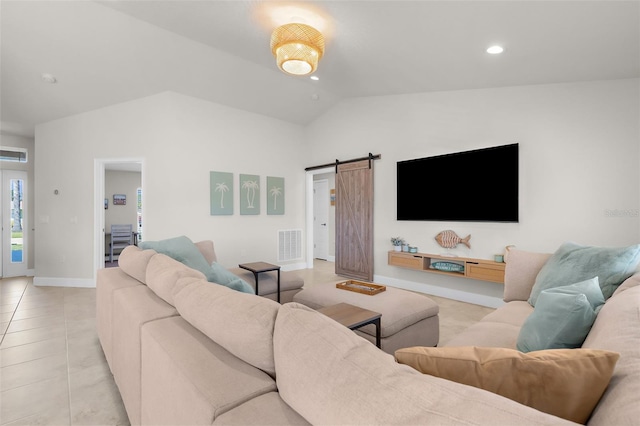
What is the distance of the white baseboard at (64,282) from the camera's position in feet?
16.2

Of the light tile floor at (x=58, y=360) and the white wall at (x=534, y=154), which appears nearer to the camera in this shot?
the light tile floor at (x=58, y=360)

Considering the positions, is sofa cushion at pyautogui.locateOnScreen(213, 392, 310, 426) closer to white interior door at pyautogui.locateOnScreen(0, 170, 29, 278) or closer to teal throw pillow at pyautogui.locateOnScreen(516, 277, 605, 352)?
teal throw pillow at pyautogui.locateOnScreen(516, 277, 605, 352)

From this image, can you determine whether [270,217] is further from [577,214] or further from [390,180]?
[577,214]

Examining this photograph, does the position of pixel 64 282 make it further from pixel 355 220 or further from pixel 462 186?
pixel 462 186

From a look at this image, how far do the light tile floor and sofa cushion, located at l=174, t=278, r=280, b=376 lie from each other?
3.89ft

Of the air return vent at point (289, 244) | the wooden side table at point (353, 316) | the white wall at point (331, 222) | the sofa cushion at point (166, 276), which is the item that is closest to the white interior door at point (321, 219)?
the white wall at point (331, 222)

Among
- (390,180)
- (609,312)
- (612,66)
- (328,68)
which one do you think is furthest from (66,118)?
(612,66)

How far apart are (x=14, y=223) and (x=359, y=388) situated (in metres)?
7.62

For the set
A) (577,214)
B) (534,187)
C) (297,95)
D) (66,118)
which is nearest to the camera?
(577,214)

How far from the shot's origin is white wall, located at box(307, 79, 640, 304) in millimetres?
3180

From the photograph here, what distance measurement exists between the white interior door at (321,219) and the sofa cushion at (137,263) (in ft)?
18.5

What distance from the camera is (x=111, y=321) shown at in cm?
205

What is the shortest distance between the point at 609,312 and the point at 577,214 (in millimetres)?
2839

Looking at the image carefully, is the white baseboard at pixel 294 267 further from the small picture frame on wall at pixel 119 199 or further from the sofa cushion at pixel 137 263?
the small picture frame on wall at pixel 119 199
